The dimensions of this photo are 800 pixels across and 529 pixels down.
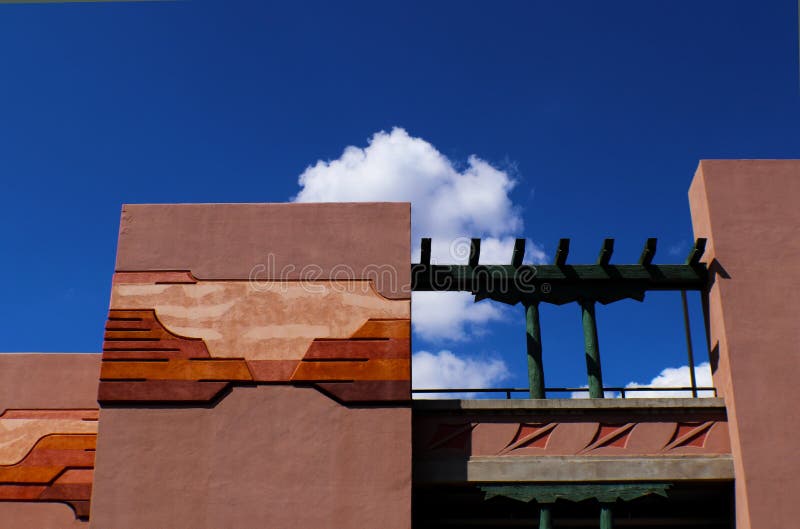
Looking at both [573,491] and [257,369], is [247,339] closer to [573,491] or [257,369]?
[257,369]

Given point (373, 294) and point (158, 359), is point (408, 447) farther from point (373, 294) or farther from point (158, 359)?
point (158, 359)

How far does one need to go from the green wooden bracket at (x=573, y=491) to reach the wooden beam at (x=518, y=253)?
362cm

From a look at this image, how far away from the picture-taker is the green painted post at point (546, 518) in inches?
490

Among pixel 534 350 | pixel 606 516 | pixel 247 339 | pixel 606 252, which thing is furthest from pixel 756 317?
pixel 247 339

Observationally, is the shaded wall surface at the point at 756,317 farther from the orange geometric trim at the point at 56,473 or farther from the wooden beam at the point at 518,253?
the orange geometric trim at the point at 56,473

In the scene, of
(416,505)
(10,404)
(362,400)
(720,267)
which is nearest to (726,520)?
(720,267)

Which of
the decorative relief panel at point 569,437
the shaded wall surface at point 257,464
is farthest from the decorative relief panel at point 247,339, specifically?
the decorative relief panel at point 569,437

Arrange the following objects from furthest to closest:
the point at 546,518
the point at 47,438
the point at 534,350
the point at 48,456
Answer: the point at 47,438
the point at 48,456
the point at 534,350
the point at 546,518

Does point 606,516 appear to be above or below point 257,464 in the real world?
below

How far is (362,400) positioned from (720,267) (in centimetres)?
614

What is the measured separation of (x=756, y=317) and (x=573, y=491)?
3.99m

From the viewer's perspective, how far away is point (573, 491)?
41.2ft

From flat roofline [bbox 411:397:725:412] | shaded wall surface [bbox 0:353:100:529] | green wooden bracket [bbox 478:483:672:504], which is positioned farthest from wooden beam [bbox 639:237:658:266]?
shaded wall surface [bbox 0:353:100:529]

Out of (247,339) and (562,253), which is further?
(562,253)
